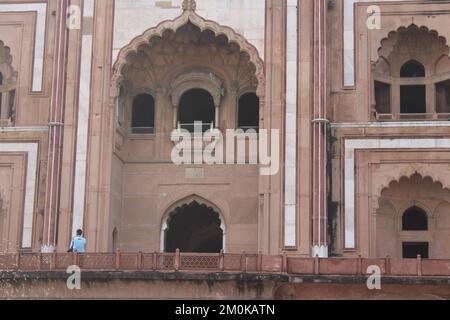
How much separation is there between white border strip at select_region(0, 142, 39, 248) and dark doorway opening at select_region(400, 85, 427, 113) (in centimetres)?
939

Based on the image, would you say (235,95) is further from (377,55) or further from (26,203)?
(26,203)

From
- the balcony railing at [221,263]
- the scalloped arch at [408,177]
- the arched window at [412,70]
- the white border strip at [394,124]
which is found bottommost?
the balcony railing at [221,263]

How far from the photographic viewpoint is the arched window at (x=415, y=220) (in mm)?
25625

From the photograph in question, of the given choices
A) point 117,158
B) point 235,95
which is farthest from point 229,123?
point 117,158

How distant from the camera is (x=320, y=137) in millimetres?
24281

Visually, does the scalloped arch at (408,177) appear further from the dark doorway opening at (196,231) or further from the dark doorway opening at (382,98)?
the dark doorway opening at (196,231)

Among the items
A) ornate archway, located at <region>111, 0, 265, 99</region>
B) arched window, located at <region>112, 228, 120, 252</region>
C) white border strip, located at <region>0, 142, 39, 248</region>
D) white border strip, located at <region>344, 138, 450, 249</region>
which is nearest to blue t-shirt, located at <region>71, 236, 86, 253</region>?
white border strip, located at <region>0, 142, 39, 248</region>

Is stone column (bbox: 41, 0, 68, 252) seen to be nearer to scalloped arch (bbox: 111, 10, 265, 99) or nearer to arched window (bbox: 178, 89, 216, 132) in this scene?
scalloped arch (bbox: 111, 10, 265, 99)

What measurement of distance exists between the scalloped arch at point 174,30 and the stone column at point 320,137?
1571 mm

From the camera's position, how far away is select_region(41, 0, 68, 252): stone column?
79.7 feet

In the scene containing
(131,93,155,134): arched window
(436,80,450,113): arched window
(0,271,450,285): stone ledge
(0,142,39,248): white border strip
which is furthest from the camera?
(131,93,155,134): arched window

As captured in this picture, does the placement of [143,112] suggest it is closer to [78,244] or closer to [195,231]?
[195,231]

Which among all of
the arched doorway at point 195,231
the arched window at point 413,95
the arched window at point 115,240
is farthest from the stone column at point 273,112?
the arched window at point 115,240

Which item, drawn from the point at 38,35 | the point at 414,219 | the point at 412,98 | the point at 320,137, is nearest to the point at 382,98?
the point at 412,98
